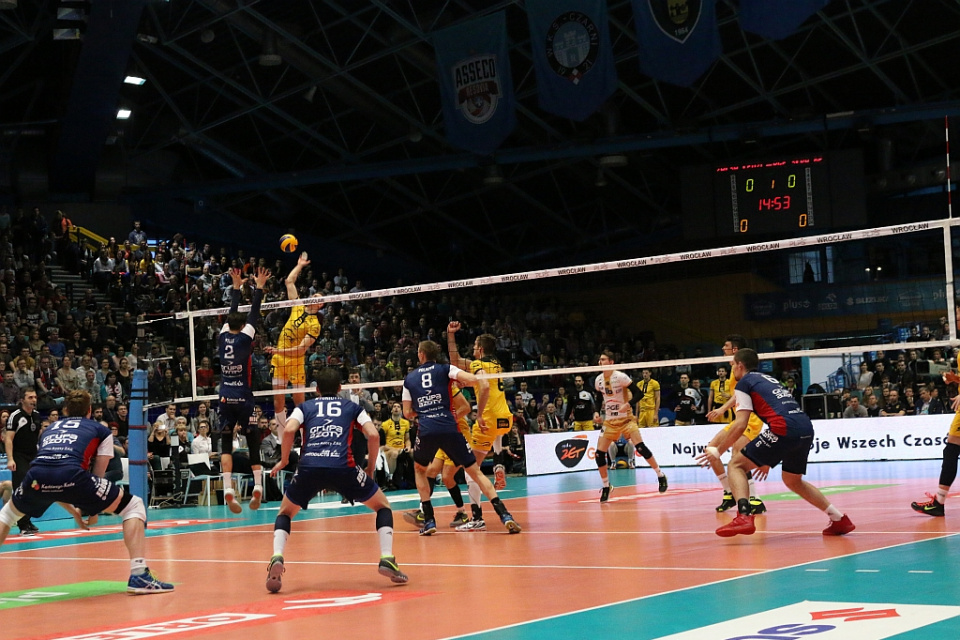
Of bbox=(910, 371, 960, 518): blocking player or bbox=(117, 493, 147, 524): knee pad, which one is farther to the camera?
bbox=(910, 371, 960, 518): blocking player

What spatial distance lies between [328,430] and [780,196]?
74.1ft

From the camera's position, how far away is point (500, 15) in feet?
78.3

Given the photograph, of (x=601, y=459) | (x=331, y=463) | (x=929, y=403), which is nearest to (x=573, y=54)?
(x=601, y=459)

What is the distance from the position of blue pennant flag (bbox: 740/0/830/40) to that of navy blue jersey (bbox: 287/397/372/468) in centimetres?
1519

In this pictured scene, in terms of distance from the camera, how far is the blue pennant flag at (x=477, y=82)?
79.3 feet

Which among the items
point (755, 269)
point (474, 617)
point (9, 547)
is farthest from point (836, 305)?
point (474, 617)

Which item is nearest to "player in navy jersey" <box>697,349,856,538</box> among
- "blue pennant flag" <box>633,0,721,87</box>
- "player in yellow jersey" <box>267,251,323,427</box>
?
"player in yellow jersey" <box>267,251,323,427</box>

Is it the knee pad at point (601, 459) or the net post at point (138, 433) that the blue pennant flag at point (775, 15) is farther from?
the net post at point (138, 433)

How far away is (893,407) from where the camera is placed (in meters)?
24.7

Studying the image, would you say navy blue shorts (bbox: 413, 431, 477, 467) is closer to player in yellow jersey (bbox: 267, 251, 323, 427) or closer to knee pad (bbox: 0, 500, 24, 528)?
player in yellow jersey (bbox: 267, 251, 323, 427)

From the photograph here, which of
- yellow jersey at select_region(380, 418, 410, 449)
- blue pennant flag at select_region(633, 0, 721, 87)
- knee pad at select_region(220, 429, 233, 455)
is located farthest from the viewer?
yellow jersey at select_region(380, 418, 410, 449)

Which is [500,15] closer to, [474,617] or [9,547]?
[9,547]

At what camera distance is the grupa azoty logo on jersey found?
24.3m

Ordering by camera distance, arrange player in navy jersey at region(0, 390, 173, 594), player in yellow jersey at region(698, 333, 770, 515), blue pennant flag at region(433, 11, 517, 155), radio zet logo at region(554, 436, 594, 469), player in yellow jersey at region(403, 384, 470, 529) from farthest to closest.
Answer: radio zet logo at region(554, 436, 594, 469)
blue pennant flag at region(433, 11, 517, 155)
player in yellow jersey at region(403, 384, 470, 529)
player in yellow jersey at region(698, 333, 770, 515)
player in navy jersey at region(0, 390, 173, 594)
